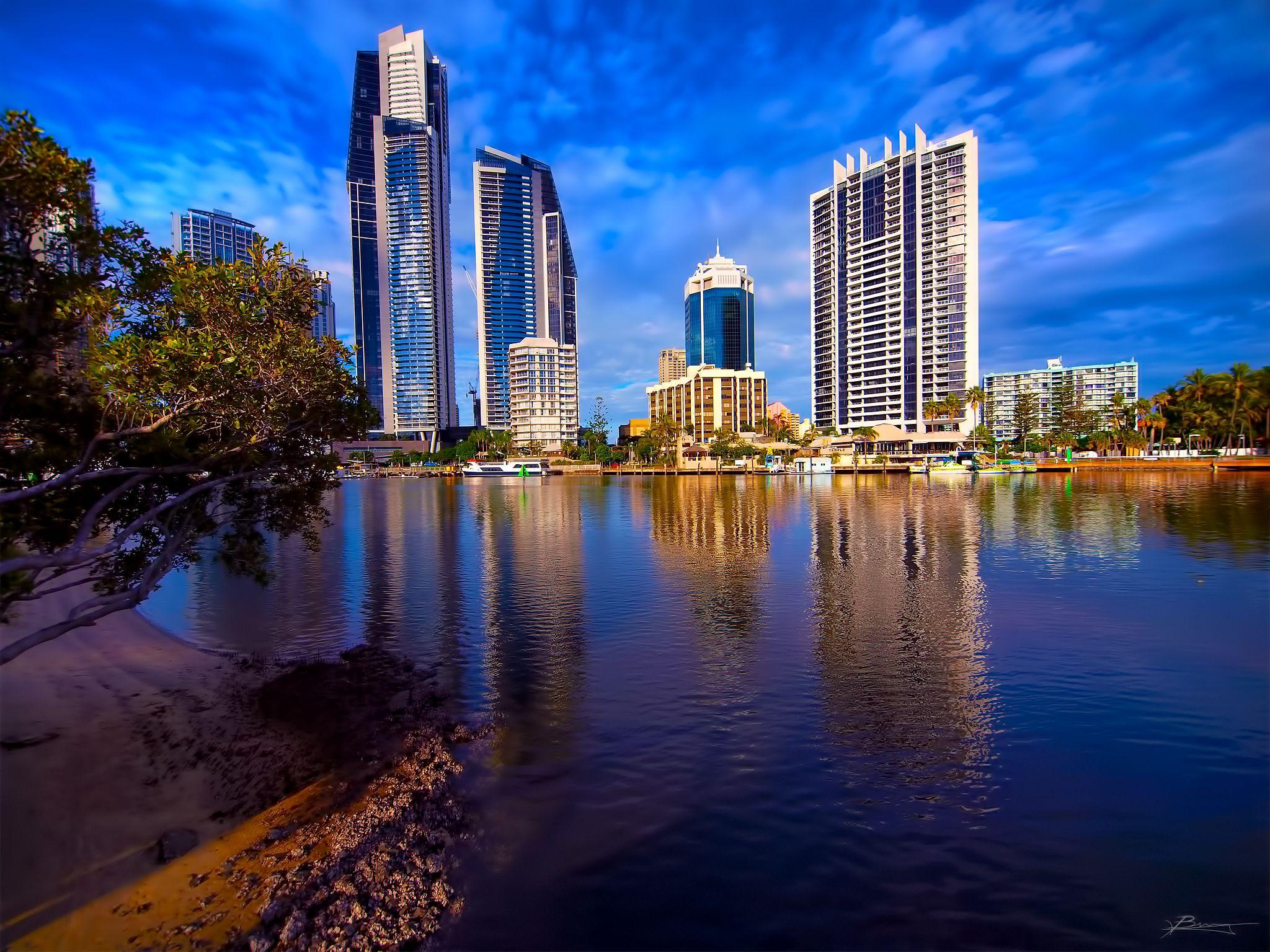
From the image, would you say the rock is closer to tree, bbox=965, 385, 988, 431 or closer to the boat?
the boat

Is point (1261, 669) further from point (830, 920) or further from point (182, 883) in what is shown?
point (182, 883)

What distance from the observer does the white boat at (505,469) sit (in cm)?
13950

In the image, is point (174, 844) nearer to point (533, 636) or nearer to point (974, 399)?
point (533, 636)

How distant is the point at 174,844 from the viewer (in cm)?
786

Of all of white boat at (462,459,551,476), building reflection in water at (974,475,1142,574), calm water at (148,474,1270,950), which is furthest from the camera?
white boat at (462,459,551,476)

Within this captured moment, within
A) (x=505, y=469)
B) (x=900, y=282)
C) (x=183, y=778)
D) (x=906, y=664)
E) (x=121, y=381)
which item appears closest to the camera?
(x=121, y=381)

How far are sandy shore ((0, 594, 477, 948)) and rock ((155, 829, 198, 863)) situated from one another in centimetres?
2

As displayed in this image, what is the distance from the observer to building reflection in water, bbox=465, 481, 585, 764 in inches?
458

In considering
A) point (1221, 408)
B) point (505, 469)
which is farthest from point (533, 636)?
point (1221, 408)

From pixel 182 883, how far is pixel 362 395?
970 cm

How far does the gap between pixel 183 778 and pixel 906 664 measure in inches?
558

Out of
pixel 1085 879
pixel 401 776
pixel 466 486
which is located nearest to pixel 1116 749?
pixel 1085 879

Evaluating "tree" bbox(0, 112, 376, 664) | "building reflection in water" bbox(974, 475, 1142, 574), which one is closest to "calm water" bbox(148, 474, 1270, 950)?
"building reflection in water" bbox(974, 475, 1142, 574)

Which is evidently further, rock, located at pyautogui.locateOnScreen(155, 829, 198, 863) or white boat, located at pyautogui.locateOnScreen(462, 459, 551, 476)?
white boat, located at pyautogui.locateOnScreen(462, 459, 551, 476)
